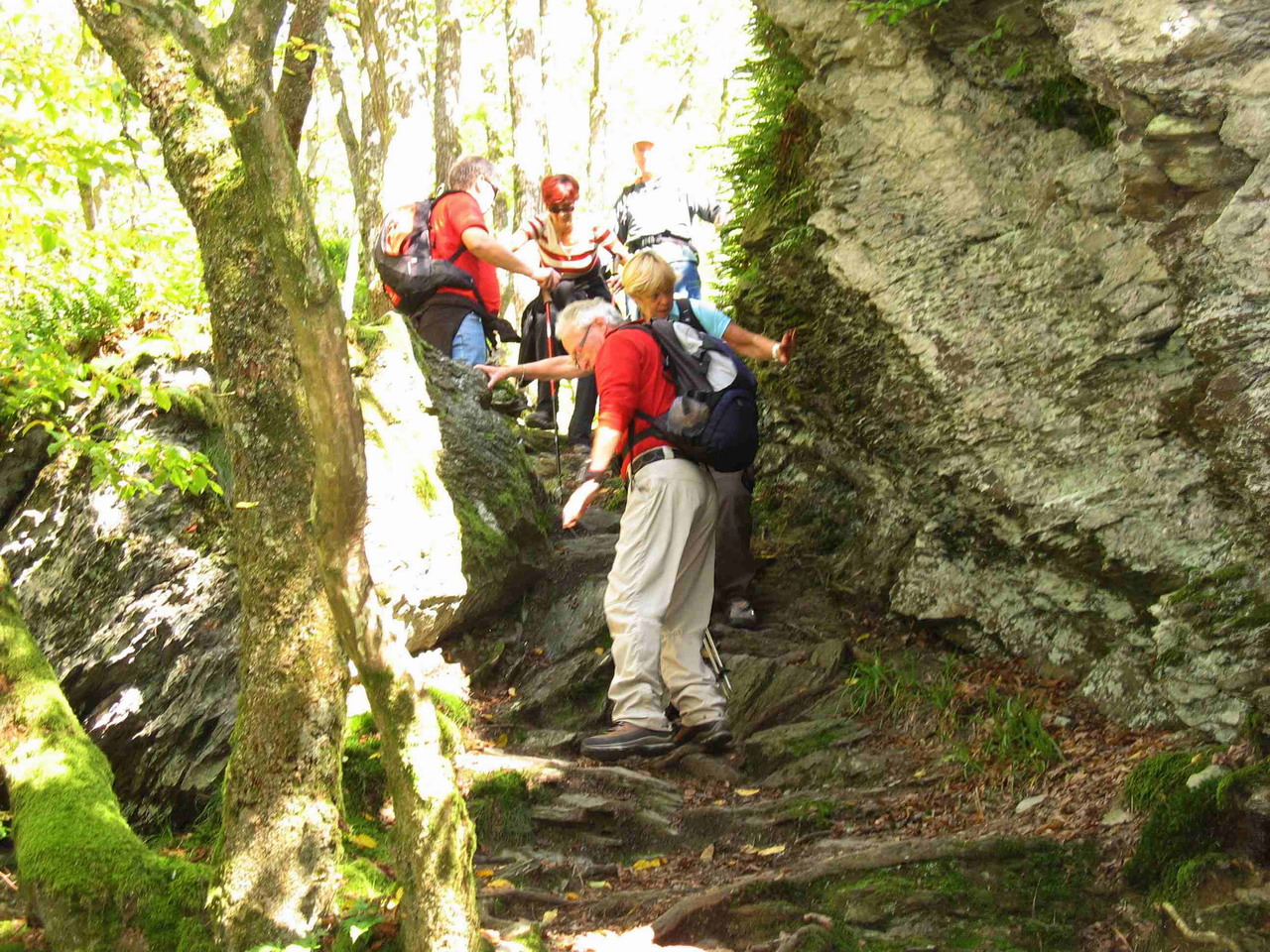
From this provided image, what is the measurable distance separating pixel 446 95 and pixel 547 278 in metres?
Result: 7.41

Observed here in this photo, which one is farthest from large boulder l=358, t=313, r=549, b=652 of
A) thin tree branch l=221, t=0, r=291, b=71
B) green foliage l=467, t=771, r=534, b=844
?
thin tree branch l=221, t=0, r=291, b=71

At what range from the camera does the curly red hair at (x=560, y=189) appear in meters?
9.00

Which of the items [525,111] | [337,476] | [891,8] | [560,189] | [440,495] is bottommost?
[440,495]

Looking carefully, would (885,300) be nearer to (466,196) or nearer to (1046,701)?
(1046,701)

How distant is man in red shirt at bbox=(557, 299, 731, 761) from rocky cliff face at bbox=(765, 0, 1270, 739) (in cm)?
147

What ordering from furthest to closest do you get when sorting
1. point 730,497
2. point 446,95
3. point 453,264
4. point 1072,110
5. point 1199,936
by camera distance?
point 446,95 < point 453,264 < point 730,497 < point 1072,110 < point 1199,936

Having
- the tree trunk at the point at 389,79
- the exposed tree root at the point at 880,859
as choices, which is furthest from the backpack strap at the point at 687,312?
the tree trunk at the point at 389,79

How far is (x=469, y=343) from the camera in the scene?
31.3 feet

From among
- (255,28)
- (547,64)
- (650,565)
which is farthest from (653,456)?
(547,64)

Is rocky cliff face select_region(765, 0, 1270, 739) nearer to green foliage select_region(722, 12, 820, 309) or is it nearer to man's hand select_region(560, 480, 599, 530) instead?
green foliage select_region(722, 12, 820, 309)

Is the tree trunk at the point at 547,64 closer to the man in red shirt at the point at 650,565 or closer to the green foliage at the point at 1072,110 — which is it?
the green foliage at the point at 1072,110

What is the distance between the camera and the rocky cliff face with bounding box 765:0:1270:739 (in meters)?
5.40

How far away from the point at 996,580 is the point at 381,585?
3.73 metres

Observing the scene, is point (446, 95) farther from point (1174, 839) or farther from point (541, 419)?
point (1174, 839)
